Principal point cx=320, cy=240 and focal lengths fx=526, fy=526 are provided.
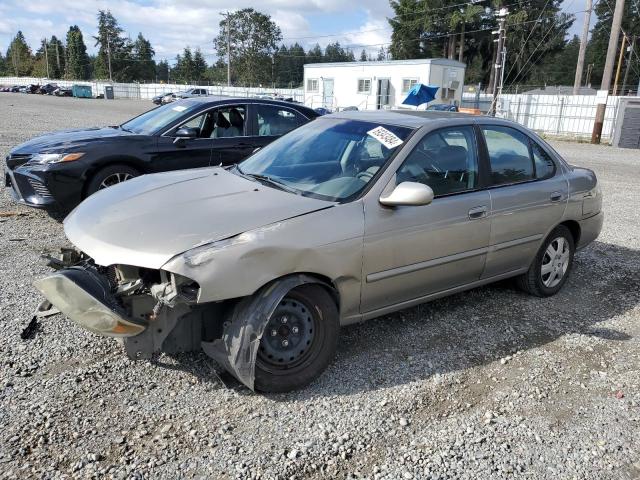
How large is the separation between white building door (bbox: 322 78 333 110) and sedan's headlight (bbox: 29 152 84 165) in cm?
3287

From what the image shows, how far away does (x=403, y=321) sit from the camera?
4.28m

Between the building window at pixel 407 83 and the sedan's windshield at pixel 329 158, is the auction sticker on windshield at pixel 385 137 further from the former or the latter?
the building window at pixel 407 83

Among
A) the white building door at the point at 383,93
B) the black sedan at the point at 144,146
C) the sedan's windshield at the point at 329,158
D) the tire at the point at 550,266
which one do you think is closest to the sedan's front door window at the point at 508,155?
the tire at the point at 550,266

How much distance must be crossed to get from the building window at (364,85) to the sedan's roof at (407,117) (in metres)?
32.1

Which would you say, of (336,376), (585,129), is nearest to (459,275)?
(336,376)

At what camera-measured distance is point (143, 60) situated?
10244cm

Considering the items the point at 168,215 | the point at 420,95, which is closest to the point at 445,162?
the point at 168,215

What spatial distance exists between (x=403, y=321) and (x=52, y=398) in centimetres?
256

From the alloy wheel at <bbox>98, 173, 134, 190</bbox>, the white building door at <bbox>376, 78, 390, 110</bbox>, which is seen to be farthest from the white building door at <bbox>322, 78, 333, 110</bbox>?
the alloy wheel at <bbox>98, 173, 134, 190</bbox>

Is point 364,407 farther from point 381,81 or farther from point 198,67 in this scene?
point 198,67

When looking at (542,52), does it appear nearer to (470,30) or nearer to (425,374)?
(470,30)

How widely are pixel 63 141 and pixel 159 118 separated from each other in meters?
1.30

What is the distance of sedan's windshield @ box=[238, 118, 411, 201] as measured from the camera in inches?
141

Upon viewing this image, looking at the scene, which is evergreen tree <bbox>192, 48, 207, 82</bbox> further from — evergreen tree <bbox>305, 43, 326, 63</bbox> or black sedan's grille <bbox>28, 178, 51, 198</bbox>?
black sedan's grille <bbox>28, 178, 51, 198</bbox>
